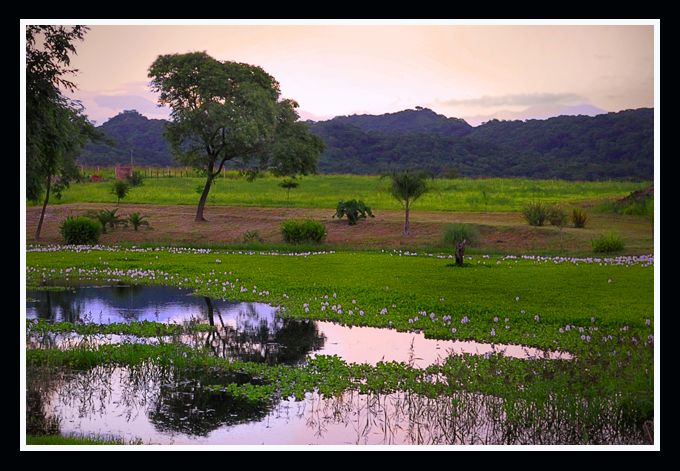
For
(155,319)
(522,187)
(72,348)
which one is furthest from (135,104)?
(522,187)

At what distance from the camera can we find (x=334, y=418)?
7742mm

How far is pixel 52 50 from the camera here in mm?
10789

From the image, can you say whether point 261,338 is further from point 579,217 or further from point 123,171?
point 579,217

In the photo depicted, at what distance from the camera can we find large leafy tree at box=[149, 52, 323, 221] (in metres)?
29.1

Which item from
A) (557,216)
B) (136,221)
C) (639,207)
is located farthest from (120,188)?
(639,207)

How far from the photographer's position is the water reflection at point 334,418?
738 centimetres

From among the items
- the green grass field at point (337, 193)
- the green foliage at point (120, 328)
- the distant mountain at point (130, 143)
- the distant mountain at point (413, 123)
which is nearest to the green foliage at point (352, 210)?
the green grass field at point (337, 193)

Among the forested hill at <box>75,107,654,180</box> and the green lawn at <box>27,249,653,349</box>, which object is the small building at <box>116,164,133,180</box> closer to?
the forested hill at <box>75,107,654,180</box>

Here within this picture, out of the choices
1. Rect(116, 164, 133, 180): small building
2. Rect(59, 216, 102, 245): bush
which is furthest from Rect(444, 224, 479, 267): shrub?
Rect(59, 216, 102, 245): bush

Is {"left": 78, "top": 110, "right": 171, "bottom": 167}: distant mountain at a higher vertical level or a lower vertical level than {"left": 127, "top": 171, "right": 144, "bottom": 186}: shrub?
higher

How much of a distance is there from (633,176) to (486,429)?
332 inches

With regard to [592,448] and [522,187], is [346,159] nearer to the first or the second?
[522,187]

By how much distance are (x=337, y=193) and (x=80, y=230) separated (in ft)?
38.9

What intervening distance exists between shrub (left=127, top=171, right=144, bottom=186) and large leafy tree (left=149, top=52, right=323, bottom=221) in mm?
2404
